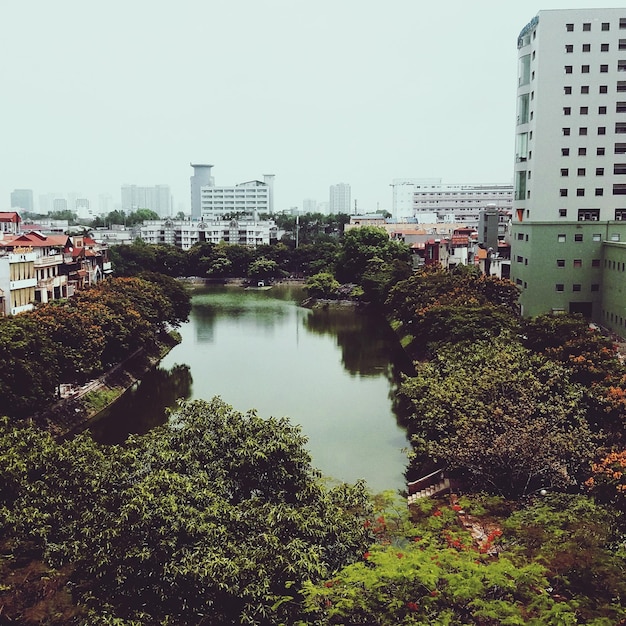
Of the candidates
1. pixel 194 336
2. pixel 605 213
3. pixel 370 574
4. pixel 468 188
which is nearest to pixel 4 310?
pixel 194 336

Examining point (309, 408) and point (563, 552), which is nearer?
point (563, 552)

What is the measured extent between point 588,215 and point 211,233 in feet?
148

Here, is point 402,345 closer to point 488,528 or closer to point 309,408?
point 309,408

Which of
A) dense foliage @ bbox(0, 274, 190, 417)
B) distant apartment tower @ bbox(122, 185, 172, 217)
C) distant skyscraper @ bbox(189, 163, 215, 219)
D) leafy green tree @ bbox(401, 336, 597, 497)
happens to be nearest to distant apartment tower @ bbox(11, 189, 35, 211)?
distant apartment tower @ bbox(122, 185, 172, 217)

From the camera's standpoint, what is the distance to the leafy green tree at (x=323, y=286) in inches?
1775

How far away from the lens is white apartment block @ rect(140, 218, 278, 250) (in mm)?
67312

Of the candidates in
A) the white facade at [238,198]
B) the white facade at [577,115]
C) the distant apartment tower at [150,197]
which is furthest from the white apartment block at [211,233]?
the distant apartment tower at [150,197]

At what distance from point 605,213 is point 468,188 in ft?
197

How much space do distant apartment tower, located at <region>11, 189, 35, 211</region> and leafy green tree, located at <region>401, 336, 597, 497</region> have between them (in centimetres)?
16478

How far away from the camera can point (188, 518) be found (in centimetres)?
790

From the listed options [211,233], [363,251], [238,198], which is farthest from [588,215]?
[238,198]

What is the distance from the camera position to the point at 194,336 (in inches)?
1270

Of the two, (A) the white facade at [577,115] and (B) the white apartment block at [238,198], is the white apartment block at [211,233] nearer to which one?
(B) the white apartment block at [238,198]

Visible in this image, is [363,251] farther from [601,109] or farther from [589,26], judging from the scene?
[589,26]
